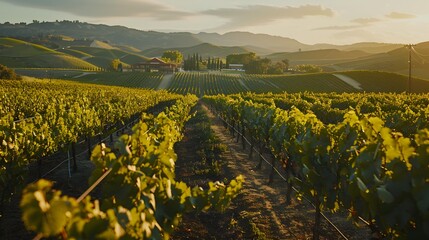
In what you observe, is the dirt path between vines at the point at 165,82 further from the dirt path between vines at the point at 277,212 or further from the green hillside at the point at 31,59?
the dirt path between vines at the point at 277,212

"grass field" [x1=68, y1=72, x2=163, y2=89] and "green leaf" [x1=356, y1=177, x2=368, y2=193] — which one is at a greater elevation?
"green leaf" [x1=356, y1=177, x2=368, y2=193]

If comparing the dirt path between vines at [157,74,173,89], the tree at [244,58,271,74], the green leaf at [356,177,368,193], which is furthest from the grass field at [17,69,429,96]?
the green leaf at [356,177,368,193]

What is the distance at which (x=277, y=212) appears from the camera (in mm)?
11703

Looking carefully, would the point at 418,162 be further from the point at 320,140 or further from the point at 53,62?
the point at 53,62

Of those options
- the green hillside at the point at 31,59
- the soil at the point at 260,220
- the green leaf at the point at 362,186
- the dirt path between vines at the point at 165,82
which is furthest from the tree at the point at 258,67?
the green leaf at the point at 362,186

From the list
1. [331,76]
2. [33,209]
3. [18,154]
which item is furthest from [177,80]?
[33,209]

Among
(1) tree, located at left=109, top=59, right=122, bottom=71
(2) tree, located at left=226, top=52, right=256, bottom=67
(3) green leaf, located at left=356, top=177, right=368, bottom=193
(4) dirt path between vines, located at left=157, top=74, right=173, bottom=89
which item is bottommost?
(4) dirt path between vines, located at left=157, top=74, right=173, bottom=89

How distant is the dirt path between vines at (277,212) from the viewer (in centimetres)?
1012

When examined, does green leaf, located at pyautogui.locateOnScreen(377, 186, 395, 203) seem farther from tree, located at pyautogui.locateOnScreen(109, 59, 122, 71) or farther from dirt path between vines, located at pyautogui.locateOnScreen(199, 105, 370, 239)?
tree, located at pyautogui.locateOnScreen(109, 59, 122, 71)

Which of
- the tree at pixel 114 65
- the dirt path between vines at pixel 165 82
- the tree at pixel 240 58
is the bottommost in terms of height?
the dirt path between vines at pixel 165 82

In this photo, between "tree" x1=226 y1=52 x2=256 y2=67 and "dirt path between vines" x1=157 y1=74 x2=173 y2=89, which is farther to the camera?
"tree" x1=226 y1=52 x2=256 y2=67

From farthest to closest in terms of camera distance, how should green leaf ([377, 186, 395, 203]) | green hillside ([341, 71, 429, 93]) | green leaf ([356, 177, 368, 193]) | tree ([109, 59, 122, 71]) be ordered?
tree ([109, 59, 122, 71]), green hillside ([341, 71, 429, 93]), green leaf ([356, 177, 368, 193]), green leaf ([377, 186, 395, 203])

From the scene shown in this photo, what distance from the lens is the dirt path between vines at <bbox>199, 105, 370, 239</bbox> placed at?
10.1m

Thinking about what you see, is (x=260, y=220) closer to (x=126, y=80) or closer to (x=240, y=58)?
(x=126, y=80)
